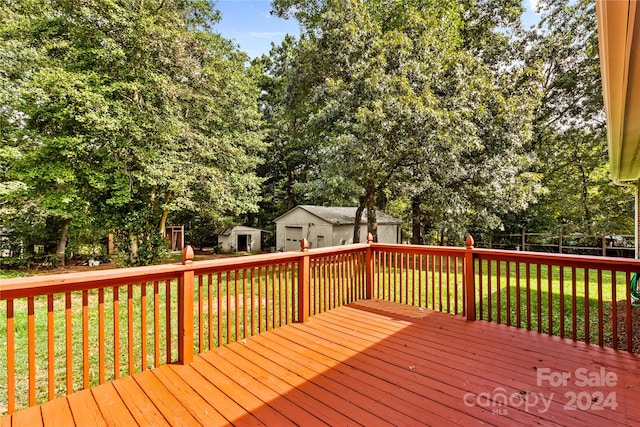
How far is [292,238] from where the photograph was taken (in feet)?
56.8

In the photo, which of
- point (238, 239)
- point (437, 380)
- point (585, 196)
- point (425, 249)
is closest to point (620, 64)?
point (437, 380)

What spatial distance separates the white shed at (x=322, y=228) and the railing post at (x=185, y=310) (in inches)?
495

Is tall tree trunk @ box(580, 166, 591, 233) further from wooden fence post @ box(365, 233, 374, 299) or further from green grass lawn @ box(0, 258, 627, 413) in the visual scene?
wooden fence post @ box(365, 233, 374, 299)

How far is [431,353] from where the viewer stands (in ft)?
9.95

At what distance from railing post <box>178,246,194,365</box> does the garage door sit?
13886 mm

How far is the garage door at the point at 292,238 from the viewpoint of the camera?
667 inches

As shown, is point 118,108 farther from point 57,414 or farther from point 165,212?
point 57,414

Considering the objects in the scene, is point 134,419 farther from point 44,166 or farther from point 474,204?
point 474,204

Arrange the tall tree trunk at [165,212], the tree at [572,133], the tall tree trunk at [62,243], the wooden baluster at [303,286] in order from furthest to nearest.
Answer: the tree at [572,133]
the tall tree trunk at [62,243]
the tall tree trunk at [165,212]
the wooden baluster at [303,286]

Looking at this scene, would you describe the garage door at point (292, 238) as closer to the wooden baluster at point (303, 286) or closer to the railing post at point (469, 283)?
the wooden baluster at point (303, 286)

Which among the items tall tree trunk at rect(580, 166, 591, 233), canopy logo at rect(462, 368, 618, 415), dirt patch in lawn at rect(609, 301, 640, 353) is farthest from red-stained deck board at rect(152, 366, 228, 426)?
tall tree trunk at rect(580, 166, 591, 233)

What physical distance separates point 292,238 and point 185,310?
14.5m

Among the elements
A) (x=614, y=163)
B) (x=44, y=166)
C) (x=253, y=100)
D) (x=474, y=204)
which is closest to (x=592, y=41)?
(x=474, y=204)

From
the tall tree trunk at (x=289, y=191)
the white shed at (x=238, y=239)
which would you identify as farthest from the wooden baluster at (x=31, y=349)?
the tall tree trunk at (x=289, y=191)
